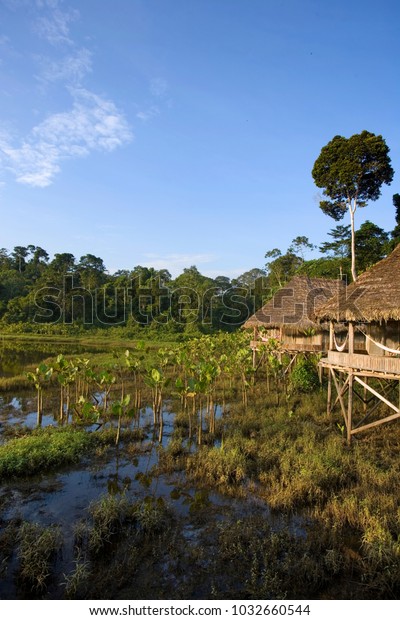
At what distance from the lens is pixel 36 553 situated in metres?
4.61

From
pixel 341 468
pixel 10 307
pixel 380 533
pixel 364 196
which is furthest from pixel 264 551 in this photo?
pixel 10 307

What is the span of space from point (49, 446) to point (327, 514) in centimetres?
606

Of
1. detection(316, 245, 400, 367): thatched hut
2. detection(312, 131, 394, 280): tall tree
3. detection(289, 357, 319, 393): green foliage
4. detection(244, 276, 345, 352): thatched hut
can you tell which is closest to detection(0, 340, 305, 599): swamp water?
detection(316, 245, 400, 367): thatched hut

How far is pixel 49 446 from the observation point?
838 cm

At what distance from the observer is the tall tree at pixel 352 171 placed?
20344 millimetres

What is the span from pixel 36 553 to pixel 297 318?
1546 centimetres

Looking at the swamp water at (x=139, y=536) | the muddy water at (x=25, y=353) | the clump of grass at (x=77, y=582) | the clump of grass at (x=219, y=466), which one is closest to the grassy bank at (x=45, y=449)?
the swamp water at (x=139, y=536)

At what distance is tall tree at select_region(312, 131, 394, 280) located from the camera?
20344 millimetres

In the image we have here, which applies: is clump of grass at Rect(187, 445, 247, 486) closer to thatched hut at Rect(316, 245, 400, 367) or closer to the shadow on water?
the shadow on water

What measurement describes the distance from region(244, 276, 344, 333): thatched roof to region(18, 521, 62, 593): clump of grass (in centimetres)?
1437

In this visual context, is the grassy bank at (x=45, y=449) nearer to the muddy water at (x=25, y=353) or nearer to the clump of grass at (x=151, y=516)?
the clump of grass at (x=151, y=516)

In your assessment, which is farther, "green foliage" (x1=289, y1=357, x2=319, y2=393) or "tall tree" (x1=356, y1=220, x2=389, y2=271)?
"tall tree" (x1=356, y1=220, x2=389, y2=271)

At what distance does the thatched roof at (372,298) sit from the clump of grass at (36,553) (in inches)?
315
